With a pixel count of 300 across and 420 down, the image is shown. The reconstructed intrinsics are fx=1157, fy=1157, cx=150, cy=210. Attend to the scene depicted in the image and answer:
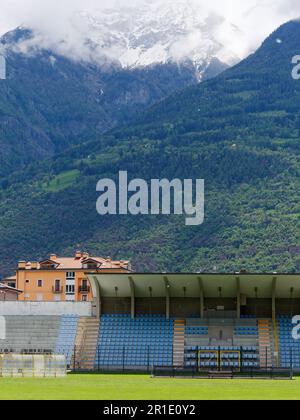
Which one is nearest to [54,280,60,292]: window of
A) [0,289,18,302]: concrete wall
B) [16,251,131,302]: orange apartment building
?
[16,251,131,302]: orange apartment building

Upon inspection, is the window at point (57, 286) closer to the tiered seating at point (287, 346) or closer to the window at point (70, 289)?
the window at point (70, 289)

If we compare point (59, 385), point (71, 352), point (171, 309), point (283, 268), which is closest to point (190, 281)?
point (171, 309)

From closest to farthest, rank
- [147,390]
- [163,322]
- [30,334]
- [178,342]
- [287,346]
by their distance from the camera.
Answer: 1. [147,390]
2. [287,346]
3. [178,342]
4. [163,322]
5. [30,334]

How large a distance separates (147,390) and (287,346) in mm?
33130

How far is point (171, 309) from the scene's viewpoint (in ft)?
283

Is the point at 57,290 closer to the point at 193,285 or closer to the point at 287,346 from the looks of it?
the point at 193,285

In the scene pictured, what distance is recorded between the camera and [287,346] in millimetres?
80688

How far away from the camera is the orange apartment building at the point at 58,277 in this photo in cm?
14925

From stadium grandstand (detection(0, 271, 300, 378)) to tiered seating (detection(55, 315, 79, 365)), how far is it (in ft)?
0.24

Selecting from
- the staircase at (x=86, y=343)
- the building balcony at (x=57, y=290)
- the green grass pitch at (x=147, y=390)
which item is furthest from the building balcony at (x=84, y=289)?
the green grass pitch at (x=147, y=390)

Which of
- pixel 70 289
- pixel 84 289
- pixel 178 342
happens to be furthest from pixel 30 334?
pixel 70 289

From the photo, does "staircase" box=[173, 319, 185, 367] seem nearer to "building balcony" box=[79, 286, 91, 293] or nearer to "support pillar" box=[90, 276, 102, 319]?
"support pillar" box=[90, 276, 102, 319]

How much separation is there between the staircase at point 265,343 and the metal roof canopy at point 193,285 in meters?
2.32
